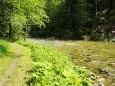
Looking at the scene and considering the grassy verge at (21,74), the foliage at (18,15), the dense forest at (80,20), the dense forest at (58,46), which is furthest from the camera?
the dense forest at (80,20)

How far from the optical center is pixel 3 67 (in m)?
18.5

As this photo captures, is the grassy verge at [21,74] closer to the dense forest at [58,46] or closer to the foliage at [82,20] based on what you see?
the dense forest at [58,46]

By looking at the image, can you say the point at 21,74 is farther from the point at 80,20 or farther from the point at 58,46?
the point at 80,20

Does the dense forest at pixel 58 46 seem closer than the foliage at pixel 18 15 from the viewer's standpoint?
Yes

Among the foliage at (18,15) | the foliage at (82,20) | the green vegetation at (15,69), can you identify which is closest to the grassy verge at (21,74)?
the green vegetation at (15,69)

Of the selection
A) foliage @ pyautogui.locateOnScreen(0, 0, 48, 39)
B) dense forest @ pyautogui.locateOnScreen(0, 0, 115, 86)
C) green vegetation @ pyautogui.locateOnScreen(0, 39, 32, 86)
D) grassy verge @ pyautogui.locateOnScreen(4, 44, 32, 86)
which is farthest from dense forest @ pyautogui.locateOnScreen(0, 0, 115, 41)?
grassy verge @ pyautogui.locateOnScreen(4, 44, 32, 86)

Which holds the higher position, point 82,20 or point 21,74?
point 82,20

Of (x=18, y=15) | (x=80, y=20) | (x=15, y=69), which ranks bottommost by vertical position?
(x=15, y=69)

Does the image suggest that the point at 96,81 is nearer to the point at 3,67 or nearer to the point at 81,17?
the point at 3,67

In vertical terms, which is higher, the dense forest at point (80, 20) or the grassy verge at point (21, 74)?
the dense forest at point (80, 20)

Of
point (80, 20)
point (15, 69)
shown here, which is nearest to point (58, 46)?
point (80, 20)

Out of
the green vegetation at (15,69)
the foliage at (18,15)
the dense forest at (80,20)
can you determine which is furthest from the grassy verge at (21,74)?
the dense forest at (80,20)

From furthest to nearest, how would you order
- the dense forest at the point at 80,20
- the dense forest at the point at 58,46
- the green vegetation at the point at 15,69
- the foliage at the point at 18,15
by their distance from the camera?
1. the dense forest at the point at 80,20
2. the foliage at the point at 18,15
3. the dense forest at the point at 58,46
4. the green vegetation at the point at 15,69

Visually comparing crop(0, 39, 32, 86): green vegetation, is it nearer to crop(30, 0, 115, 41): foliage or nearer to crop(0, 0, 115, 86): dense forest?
crop(0, 0, 115, 86): dense forest
